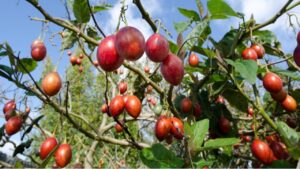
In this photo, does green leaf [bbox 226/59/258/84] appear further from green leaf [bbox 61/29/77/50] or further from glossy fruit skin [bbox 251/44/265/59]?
green leaf [bbox 61/29/77/50]

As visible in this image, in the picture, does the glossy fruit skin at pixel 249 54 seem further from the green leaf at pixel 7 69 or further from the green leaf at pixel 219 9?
the green leaf at pixel 7 69

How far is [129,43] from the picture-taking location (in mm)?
854

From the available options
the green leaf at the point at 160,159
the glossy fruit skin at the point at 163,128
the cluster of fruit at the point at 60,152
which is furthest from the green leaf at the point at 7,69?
the green leaf at the point at 160,159

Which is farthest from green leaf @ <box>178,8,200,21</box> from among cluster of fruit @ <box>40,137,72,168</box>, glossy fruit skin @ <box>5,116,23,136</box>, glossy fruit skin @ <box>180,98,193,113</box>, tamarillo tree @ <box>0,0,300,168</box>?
glossy fruit skin @ <box>5,116,23,136</box>

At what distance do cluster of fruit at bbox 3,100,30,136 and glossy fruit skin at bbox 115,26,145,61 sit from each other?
0.74 metres

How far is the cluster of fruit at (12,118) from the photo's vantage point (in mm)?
1401

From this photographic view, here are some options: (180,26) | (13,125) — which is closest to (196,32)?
(180,26)

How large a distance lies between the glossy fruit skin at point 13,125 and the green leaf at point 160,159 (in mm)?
659

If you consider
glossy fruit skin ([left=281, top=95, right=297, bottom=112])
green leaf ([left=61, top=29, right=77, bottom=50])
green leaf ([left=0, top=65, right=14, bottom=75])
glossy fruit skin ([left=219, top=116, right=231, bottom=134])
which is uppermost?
green leaf ([left=61, top=29, right=77, bottom=50])

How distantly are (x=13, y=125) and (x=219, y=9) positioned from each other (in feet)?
2.95

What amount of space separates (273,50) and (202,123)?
682 millimetres

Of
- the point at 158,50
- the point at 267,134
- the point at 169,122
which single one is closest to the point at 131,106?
the point at 169,122

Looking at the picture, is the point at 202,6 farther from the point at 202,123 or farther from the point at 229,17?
the point at 202,123

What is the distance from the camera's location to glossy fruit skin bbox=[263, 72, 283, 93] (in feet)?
4.27
